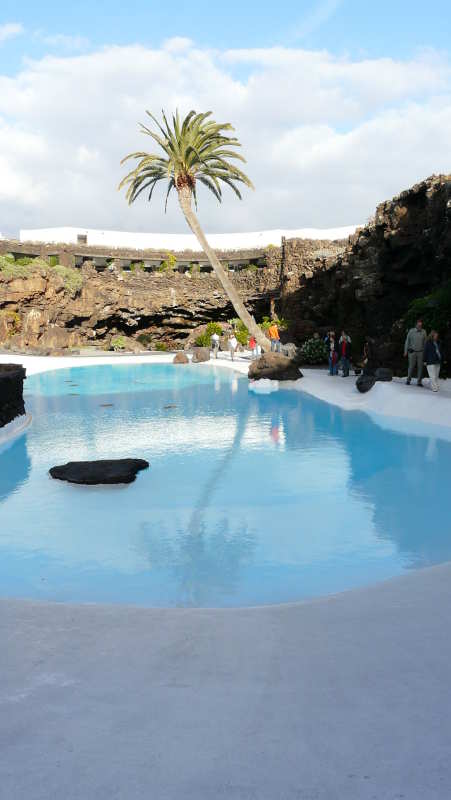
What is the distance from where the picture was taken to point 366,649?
3.40 meters

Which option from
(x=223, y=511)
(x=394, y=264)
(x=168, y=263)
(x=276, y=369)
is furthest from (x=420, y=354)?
(x=168, y=263)

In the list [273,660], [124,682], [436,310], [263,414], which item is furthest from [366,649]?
[436,310]

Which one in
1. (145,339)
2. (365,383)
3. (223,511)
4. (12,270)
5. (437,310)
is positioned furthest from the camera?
(145,339)

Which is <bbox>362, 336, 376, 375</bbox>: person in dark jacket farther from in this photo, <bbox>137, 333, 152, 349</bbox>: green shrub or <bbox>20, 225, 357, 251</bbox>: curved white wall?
<bbox>20, 225, 357, 251</bbox>: curved white wall

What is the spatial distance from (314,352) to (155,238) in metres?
39.9

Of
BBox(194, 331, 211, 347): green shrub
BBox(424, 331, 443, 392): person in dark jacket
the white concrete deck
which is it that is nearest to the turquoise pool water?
the white concrete deck

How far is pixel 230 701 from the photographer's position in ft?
9.52

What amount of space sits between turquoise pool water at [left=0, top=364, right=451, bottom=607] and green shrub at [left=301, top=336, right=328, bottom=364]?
11.9 metres

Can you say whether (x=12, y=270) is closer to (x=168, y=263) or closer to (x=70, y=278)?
(x=70, y=278)

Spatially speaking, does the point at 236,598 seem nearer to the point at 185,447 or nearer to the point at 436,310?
the point at 185,447

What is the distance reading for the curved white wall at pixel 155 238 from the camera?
59844 millimetres

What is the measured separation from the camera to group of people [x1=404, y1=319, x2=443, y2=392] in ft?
47.6

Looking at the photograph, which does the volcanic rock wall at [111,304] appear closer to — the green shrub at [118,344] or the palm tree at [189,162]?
the green shrub at [118,344]

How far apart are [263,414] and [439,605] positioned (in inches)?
475
